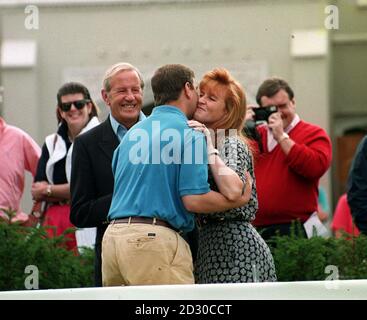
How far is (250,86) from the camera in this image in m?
12.3

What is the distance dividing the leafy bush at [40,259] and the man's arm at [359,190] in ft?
4.74

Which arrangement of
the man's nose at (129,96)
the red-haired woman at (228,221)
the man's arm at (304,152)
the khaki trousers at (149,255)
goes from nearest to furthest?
the khaki trousers at (149,255) < the red-haired woman at (228,221) < the man's nose at (129,96) < the man's arm at (304,152)

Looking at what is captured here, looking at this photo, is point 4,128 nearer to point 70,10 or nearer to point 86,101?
point 86,101

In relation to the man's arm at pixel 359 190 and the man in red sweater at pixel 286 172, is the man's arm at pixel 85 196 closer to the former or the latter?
the man in red sweater at pixel 286 172

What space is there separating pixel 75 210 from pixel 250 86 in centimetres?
637

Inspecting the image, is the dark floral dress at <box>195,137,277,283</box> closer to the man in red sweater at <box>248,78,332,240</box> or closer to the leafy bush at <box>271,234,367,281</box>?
the leafy bush at <box>271,234,367,281</box>

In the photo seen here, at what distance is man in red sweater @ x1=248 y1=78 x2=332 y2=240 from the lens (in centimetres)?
696

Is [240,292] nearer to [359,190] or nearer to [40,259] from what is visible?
[40,259]

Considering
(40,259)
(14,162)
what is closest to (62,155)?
(14,162)

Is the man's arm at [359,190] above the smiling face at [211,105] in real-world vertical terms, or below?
below

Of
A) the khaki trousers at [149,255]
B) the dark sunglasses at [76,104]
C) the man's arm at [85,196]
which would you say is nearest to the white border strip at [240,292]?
the khaki trousers at [149,255]

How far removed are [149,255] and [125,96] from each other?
116 cm

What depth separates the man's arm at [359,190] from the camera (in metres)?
7.05
